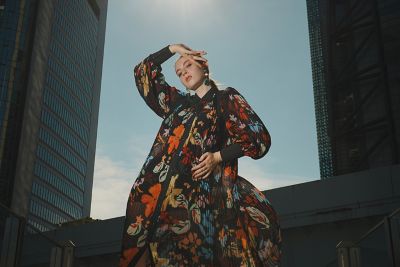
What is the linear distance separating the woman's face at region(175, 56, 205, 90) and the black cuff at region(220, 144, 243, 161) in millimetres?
1409

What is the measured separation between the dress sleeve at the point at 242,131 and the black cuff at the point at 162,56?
1.36m

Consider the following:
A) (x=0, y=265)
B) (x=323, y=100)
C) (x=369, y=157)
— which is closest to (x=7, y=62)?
(x=323, y=100)

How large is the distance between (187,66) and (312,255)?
21.3 feet

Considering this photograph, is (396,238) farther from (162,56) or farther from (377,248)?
(162,56)

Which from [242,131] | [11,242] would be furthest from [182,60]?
[11,242]

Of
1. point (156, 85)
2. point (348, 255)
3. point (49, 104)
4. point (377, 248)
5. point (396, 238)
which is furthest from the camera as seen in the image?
point (49, 104)

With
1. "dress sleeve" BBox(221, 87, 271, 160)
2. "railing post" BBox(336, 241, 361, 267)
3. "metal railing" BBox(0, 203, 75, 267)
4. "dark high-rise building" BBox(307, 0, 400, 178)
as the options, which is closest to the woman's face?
"dress sleeve" BBox(221, 87, 271, 160)

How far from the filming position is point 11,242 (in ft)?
23.1

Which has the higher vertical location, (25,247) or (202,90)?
(202,90)

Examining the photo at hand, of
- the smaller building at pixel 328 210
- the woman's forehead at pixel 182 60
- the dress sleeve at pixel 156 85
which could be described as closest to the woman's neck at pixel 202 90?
the dress sleeve at pixel 156 85

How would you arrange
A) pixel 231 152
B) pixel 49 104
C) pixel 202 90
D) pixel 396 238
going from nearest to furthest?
1. pixel 396 238
2. pixel 231 152
3. pixel 202 90
4. pixel 49 104

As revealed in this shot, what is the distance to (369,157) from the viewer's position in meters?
30.3

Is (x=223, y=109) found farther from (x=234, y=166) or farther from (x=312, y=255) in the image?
(x=312, y=255)

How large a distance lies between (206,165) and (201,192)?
1.35ft
